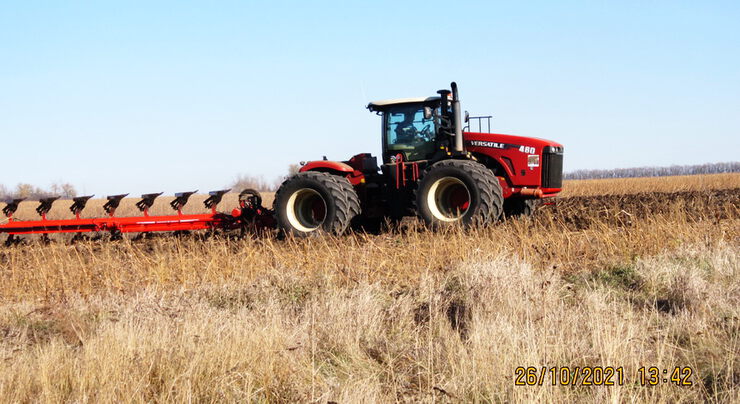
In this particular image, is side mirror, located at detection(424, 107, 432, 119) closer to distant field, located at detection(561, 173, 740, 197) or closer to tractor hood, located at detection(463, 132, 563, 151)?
tractor hood, located at detection(463, 132, 563, 151)

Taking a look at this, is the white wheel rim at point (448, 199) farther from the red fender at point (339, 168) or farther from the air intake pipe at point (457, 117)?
the red fender at point (339, 168)

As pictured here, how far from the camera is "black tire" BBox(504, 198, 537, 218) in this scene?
1118 cm

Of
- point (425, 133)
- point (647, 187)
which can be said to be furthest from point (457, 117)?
point (647, 187)

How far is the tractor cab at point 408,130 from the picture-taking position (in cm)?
1058

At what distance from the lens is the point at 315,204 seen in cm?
1127

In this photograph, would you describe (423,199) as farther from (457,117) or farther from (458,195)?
(457,117)

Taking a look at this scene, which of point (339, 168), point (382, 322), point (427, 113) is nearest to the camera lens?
point (382, 322)

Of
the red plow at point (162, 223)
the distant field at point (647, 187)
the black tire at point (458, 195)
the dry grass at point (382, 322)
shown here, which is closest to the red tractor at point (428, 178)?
the black tire at point (458, 195)

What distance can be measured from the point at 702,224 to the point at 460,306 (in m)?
5.49

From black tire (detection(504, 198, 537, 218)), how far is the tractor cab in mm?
1747

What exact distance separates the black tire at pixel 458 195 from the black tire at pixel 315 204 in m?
1.16

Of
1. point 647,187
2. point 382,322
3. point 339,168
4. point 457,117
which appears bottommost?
point 382,322

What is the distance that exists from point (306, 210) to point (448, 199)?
99.2 inches

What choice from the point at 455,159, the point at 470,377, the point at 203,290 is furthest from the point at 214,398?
the point at 455,159
